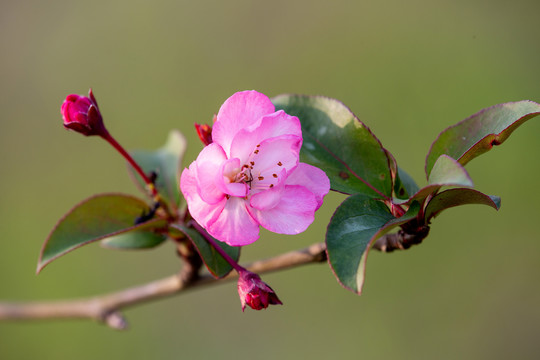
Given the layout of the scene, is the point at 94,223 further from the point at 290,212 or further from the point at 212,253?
the point at 290,212

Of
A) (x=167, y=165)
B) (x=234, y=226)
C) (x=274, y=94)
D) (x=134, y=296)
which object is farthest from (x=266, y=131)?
(x=274, y=94)

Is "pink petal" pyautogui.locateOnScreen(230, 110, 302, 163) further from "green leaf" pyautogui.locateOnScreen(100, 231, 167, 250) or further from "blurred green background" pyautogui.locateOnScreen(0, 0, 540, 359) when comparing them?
"blurred green background" pyautogui.locateOnScreen(0, 0, 540, 359)

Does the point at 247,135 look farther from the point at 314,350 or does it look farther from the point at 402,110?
the point at 402,110

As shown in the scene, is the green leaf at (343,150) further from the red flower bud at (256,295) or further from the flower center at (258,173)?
→ the red flower bud at (256,295)

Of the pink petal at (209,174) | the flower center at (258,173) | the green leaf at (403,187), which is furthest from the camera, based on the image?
the green leaf at (403,187)

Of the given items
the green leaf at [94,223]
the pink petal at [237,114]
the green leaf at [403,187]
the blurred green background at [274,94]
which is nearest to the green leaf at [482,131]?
the green leaf at [403,187]
